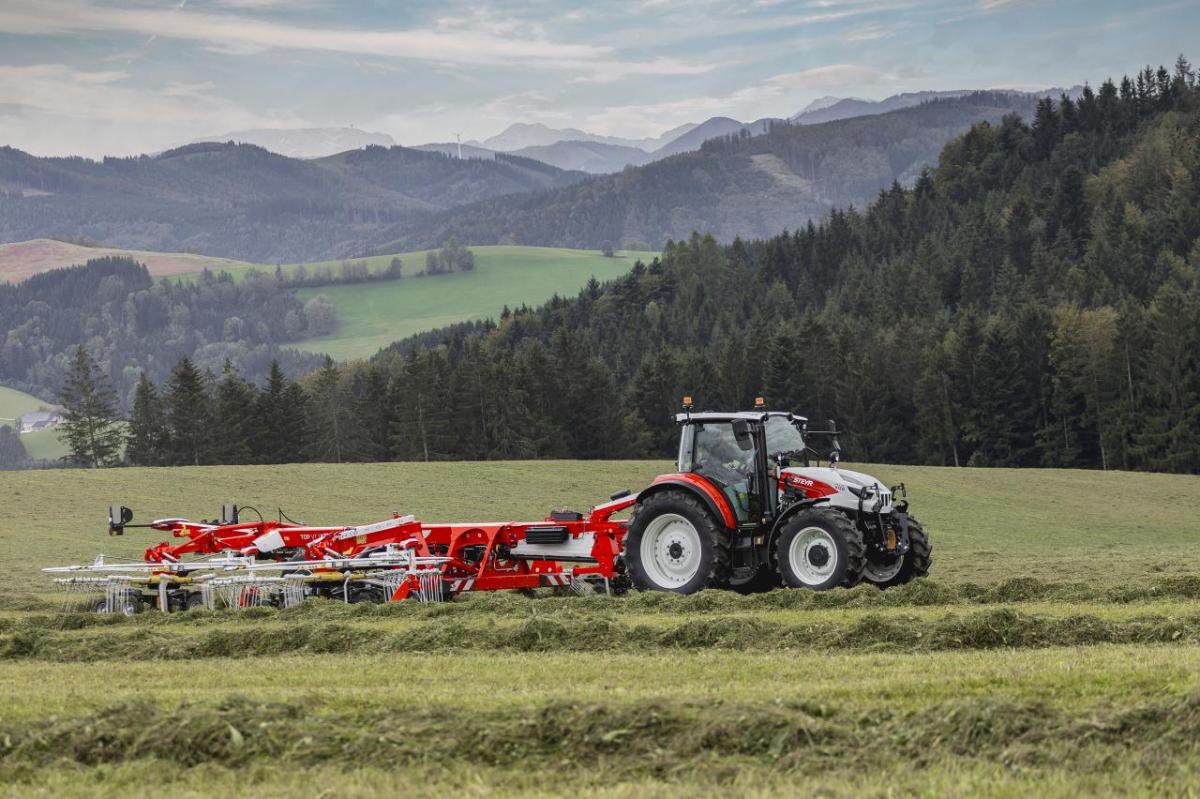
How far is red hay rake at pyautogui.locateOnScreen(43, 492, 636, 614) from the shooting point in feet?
54.0

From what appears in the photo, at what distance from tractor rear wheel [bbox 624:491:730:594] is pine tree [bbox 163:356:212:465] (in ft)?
216

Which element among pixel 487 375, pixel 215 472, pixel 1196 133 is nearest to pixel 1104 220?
pixel 1196 133

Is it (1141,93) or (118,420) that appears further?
(1141,93)

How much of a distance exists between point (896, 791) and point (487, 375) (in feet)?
253

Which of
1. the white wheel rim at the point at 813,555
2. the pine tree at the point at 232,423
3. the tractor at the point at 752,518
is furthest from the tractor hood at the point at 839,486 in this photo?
the pine tree at the point at 232,423

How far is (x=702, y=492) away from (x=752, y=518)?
0.76 metres

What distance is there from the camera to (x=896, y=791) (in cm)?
625

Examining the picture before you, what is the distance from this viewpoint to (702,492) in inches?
638

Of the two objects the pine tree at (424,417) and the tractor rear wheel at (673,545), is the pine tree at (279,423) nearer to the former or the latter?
the pine tree at (424,417)

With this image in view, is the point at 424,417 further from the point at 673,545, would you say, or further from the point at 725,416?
the point at 673,545

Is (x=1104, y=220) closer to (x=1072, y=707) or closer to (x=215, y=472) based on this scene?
(x=215, y=472)

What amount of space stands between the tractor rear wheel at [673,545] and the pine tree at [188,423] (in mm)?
65940

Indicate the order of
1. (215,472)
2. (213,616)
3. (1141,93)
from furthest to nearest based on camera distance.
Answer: (1141,93)
(215,472)
(213,616)

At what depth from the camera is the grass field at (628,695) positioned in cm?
674
